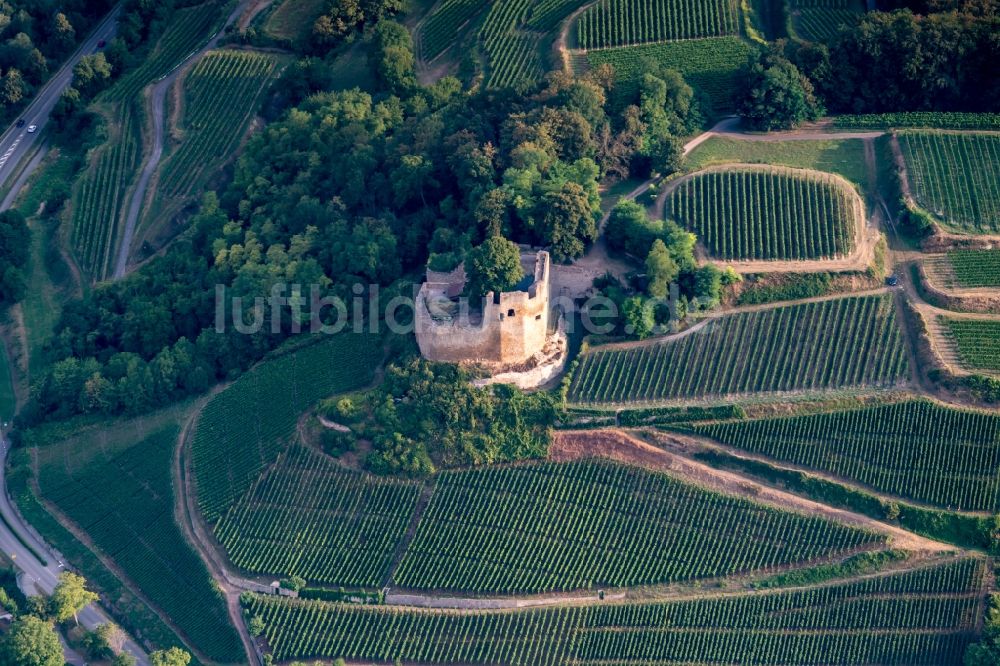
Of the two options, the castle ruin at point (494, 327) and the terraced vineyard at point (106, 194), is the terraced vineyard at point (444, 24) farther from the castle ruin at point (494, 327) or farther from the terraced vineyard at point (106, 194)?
the castle ruin at point (494, 327)

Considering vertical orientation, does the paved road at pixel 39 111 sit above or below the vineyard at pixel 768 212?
above

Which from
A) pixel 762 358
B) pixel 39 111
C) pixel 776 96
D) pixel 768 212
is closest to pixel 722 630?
pixel 762 358

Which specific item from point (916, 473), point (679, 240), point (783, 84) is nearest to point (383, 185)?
point (679, 240)

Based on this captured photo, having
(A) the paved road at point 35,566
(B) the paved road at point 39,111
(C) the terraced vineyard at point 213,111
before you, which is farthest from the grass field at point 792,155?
(B) the paved road at point 39,111

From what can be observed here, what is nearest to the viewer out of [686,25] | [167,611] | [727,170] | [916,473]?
[916,473]

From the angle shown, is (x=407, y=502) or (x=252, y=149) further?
(x=252, y=149)

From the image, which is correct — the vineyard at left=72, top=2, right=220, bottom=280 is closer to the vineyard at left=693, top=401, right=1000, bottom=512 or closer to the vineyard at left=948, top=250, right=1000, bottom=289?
the vineyard at left=693, top=401, right=1000, bottom=512

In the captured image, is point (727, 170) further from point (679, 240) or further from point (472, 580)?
point (472, 580)
